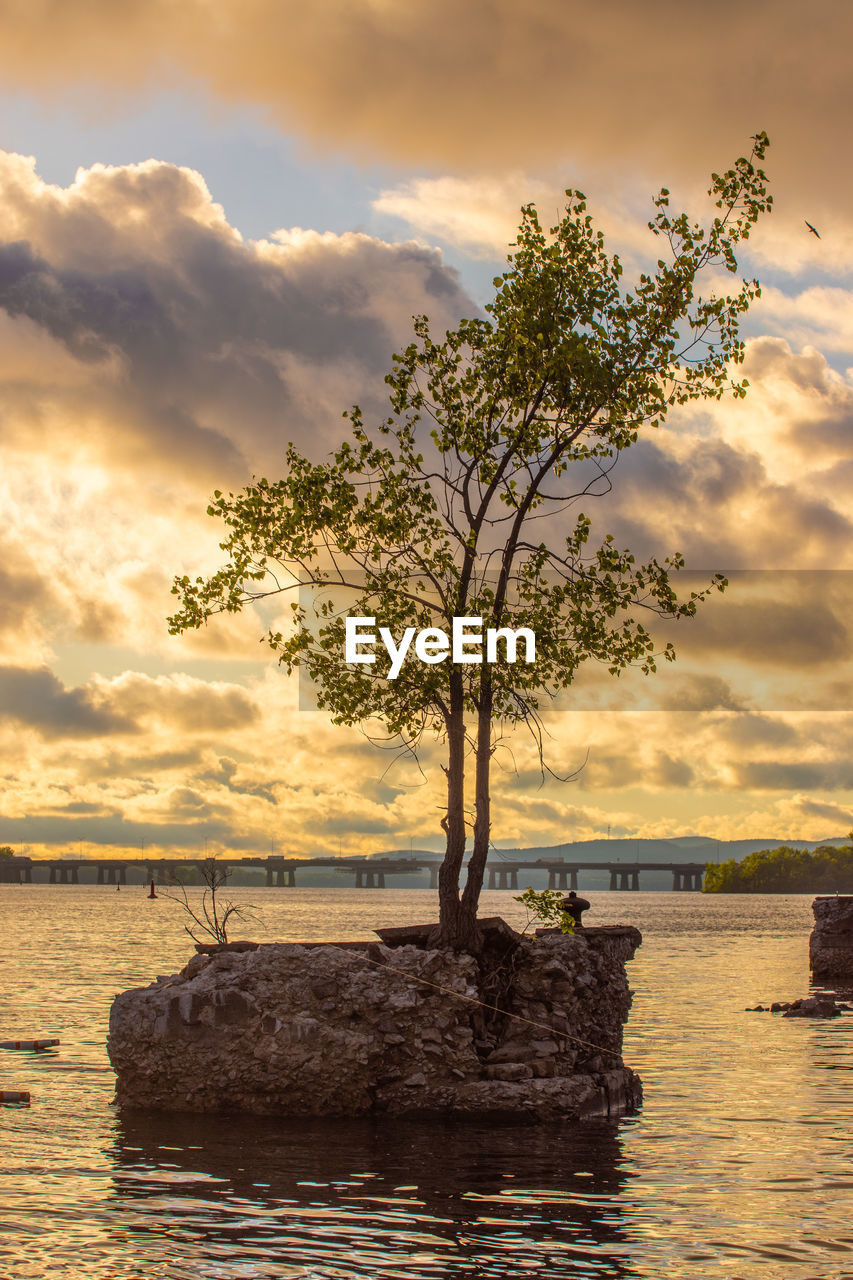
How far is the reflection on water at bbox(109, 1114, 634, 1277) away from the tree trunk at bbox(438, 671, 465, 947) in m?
3.51

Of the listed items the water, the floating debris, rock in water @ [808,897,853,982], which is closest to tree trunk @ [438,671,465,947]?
the water

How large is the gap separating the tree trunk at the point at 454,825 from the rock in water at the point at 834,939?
41.6 meters

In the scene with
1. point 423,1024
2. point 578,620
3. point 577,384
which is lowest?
point 423,1024

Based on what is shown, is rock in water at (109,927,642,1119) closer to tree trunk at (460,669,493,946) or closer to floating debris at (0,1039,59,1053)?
tree trunk at (460,669,493,946)

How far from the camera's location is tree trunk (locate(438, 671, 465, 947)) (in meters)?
22.8

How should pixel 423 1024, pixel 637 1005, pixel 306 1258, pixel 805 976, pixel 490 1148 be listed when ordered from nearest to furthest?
pixel 306 1258 < pixel 490 1148 < pixel 423 1024 < pixel 637 1005 < pixel 805 976

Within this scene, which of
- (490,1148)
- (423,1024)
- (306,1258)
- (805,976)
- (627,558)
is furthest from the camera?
(805,976)

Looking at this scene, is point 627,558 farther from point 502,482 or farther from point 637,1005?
point 637,1005

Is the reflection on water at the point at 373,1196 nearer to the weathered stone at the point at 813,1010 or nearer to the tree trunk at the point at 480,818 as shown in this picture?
the tree trunk at the point at 480,818

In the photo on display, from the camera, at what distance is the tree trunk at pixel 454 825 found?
74.7 ft

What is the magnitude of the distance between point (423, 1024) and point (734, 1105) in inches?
304

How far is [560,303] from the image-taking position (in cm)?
2473

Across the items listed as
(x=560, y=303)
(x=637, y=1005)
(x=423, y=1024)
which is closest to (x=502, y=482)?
(x=560, y=303)

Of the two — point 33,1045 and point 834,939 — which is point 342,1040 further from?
point 834,939
